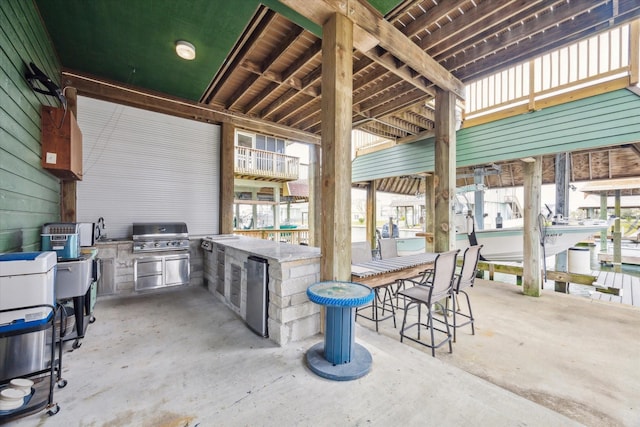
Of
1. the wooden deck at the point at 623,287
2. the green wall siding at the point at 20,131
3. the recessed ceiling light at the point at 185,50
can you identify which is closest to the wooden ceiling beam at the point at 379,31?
the recessed ceiling light at the point at 185,50

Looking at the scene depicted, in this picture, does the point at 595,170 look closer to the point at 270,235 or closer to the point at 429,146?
the point at 429,146

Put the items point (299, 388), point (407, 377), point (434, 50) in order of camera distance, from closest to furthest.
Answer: point (299, 388) < point (407, 377) < point (434, 50)

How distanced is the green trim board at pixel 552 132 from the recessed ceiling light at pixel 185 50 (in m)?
5.22

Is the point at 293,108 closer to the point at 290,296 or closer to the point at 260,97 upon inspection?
the point at 260,97

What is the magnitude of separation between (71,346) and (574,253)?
9731 millimetres

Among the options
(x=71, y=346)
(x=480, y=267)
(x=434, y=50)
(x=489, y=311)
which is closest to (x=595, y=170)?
(x=480, y=267)

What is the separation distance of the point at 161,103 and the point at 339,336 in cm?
515

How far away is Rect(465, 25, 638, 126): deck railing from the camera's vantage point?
3.89 metres

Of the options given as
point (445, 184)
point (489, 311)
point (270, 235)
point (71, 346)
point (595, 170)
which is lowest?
point (489, 311)

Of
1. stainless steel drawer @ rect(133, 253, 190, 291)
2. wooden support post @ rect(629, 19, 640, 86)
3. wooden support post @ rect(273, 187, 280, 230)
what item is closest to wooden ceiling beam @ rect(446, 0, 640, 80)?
wooden support post @ rect(629, 19, 640, 86)

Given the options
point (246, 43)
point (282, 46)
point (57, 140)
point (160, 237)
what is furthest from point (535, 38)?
point (160, 237)

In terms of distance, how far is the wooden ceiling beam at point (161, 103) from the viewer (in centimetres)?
410

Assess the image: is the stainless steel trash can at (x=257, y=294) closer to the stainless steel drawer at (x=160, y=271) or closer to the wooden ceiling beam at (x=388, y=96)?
the stainless steel drawer at (x=160, y=271)

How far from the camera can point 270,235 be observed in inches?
344
